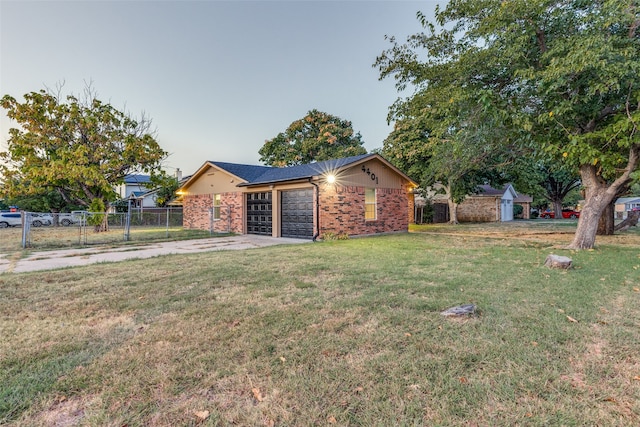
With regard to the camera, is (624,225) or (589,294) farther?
(624,225)

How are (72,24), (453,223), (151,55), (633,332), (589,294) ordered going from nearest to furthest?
(633,332) < (589,294) < (72,24) < (151,55) < (453,223)

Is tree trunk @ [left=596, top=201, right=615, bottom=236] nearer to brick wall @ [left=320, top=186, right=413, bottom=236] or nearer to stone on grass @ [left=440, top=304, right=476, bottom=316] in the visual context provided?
brick wall @ [left=320, top=186, right=413, bottom=236]

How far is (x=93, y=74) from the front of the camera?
51.2ft

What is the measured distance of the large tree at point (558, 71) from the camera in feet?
21.9

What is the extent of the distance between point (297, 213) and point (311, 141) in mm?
17419

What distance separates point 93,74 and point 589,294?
20.6 meters

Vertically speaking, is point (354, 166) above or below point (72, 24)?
below

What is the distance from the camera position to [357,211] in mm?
12938

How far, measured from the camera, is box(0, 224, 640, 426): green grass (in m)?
2.00

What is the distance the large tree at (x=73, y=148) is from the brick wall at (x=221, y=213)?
2835mm

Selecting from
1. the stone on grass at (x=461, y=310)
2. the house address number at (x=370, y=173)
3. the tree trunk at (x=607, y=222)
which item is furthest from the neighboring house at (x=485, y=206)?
the stone on grass at (x=461, y=310)

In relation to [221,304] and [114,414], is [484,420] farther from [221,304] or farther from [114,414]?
[221,304]

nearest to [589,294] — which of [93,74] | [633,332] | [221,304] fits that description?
[633,332]

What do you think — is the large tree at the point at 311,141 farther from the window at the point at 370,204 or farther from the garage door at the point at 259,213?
the window at the point at 370,204
